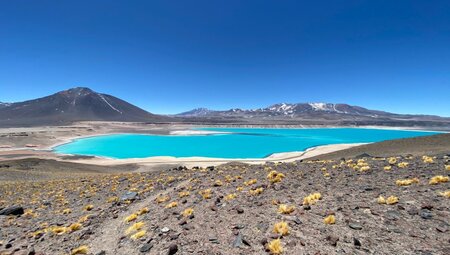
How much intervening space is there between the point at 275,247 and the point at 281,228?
3.07ft

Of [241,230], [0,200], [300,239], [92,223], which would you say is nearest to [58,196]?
[0,200]

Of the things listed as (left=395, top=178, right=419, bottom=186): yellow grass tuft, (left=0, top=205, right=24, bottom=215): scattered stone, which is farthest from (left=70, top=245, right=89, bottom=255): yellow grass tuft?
(left=395, top=178, right=419, bottom=186): yellow grass tuft

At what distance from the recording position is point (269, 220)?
7.73 meters

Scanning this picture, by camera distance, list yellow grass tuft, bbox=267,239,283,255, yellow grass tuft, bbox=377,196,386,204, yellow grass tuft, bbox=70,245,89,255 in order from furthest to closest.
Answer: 1. yellow grass tuft, bbox=377,196,386,204
2. yellow grass tuft, bbox=70,245,89,255
3. yellow grass tuft, bbox=267,239,283,255

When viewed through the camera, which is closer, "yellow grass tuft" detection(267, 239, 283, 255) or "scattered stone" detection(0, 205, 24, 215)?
"yellow grass tuft" detection(267, 239, 283, 255)

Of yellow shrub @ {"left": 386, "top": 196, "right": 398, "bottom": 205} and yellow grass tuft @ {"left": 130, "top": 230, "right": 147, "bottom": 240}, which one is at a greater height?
yellow shrub @ {"left": 386, "top": 196, "right": 398, "bottom": 205}

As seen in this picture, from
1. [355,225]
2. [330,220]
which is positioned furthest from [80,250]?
[355,225]

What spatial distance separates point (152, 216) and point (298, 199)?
576cm

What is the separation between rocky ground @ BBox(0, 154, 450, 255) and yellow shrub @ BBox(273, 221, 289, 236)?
0.11ft

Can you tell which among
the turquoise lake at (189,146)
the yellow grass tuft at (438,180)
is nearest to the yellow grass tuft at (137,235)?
the yellow grass tuft at (438,180)

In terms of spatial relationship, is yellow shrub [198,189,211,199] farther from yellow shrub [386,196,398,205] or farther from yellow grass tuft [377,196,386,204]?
yellow shrub [386,196,398,205]

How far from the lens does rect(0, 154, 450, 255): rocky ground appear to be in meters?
6.10

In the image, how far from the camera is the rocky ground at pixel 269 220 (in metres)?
6.10

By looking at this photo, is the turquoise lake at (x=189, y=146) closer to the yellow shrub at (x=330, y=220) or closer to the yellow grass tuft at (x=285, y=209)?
the yellow grass tuft at (x=285, y=209)
